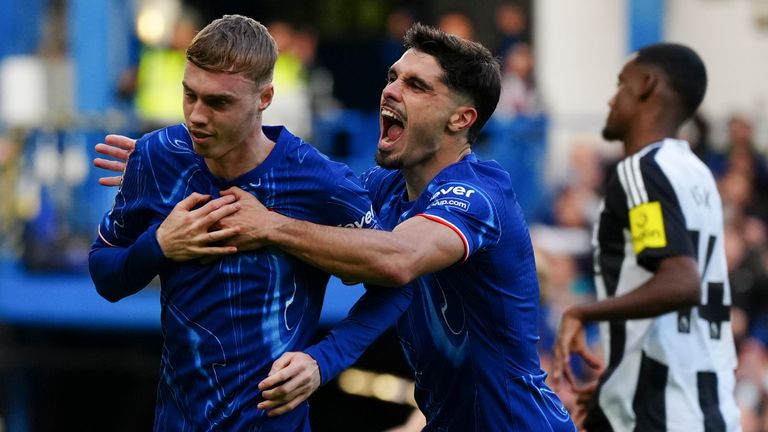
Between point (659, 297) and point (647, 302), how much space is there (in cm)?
5

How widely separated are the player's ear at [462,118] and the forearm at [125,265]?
42.4 inches

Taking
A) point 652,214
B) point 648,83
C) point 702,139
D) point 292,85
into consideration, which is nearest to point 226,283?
point 652,214

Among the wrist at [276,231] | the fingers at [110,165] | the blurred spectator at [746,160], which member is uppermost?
the wrist at [276,231]

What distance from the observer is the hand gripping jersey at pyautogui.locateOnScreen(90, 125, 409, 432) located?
15.3ft

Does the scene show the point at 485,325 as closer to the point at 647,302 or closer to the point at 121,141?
the point at 647,302

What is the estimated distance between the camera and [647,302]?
5434 mm

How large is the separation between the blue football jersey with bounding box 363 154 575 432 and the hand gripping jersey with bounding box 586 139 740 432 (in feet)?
2.40

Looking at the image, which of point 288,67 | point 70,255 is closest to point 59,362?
point 70,255

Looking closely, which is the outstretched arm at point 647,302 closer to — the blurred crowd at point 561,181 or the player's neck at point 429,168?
the player's neck at point 429,168

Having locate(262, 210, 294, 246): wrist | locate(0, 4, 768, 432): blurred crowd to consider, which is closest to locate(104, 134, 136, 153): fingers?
locate(262, 210, 294, 246): wrist

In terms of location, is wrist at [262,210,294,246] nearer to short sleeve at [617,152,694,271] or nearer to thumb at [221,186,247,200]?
thumb at [221,186,247,200]

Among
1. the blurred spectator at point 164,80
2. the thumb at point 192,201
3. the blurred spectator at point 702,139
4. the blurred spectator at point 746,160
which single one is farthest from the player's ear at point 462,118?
the blurred spectator at point 164,80

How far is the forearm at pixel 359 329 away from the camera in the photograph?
4648 millimetres

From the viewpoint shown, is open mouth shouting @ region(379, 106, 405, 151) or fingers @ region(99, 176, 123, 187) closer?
open mouth shouting @ region(379, 106, 405, 151)
